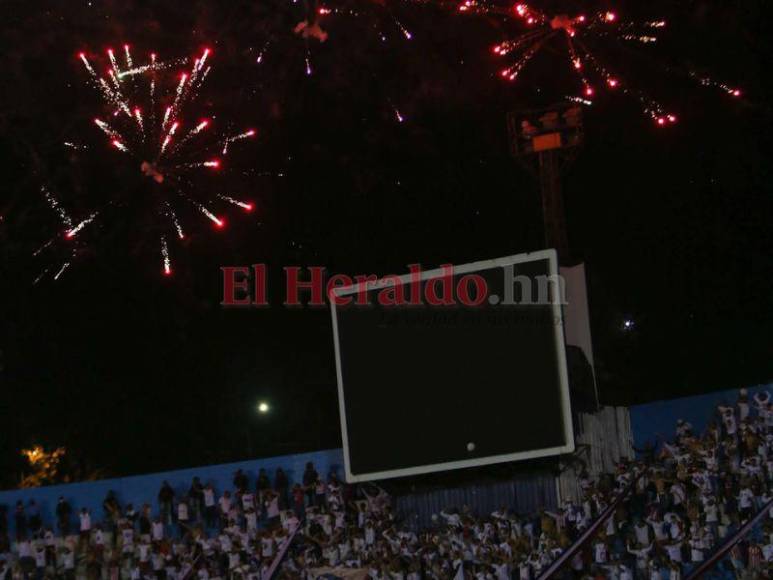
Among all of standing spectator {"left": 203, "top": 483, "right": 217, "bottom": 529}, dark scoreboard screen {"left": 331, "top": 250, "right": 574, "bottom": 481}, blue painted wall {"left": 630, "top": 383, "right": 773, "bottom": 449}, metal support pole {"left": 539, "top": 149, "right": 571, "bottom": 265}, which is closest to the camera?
dark scoreboard screen {"left": 331, "top": 250, "right": 574, "bottom": 481}

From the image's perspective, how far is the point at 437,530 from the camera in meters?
12.4

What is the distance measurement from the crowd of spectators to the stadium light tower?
8.74 ft

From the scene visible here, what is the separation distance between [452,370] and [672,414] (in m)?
6.79

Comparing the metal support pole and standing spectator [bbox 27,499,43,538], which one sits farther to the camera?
standing spectator [bbox 27,499,43,538]

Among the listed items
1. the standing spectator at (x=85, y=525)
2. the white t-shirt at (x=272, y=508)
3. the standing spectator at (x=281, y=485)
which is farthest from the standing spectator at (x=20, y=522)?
the standing spectator at (x=281, y=485)

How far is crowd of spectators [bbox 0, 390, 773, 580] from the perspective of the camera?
10.8 metres

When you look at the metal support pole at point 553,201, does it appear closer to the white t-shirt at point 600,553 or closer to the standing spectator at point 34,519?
the white t-shirt at point 600,553

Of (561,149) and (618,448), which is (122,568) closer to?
(618,448)

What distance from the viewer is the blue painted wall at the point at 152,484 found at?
13773 millimetres

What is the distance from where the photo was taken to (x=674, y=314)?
20.3 meters

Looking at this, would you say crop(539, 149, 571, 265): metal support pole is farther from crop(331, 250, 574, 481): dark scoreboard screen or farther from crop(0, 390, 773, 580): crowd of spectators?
crop(331, 250, 574, 481): dark scoreboard screen

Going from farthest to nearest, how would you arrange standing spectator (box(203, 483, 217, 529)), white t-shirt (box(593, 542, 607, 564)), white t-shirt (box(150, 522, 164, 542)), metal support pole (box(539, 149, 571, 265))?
standing spectator (box(203, 483, 217, 529))
white t-shirt (box(150, 522, 164, 542))
metal support pole (box(539, 149, 571, 265))
white t-shirt (box(593, 542, 607, 564))

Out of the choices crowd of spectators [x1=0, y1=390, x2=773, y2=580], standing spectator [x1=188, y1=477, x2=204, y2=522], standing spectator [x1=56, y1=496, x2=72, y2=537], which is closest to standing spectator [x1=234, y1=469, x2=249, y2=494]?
crowd of spectators [x1=0, y1=390, x2=773, y2=580]

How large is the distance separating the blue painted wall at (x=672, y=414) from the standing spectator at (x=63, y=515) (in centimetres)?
727
